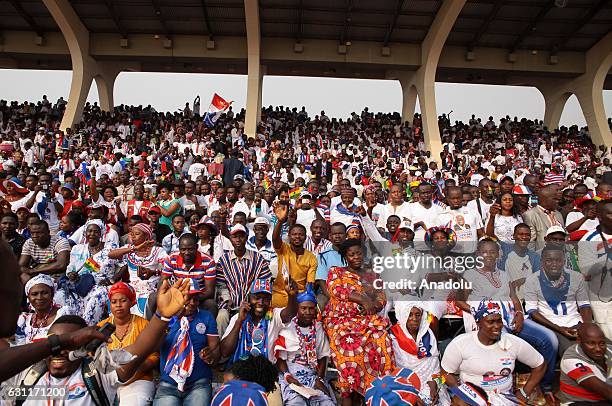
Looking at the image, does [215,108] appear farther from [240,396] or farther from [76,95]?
Answer: [240,396]

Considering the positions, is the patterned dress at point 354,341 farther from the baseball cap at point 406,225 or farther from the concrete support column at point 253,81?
the concrete support column at point 253,81

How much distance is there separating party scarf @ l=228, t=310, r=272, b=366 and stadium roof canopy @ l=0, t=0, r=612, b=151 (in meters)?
14.5

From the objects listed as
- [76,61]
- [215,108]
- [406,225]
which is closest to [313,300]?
[406,225]

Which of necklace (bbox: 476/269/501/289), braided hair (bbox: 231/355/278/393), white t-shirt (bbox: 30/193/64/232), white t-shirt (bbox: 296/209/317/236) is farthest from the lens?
white t-shirt (bbox: 30/193/64/232)

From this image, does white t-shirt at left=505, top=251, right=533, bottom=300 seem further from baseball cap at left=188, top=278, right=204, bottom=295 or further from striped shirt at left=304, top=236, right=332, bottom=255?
baseball cap at left=188, top=278, right=204, bottom=295

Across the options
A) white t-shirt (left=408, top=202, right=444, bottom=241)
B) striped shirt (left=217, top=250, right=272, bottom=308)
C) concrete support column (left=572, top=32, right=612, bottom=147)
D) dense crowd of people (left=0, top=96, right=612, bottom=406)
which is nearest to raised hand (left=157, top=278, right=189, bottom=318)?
dense crowd of people (left=0, top=96, right=612, bottom=406)

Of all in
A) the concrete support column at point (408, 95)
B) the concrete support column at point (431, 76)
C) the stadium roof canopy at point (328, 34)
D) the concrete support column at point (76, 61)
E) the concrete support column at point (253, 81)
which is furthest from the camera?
the concrete support column at point (408, 95)

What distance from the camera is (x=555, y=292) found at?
3830 mm

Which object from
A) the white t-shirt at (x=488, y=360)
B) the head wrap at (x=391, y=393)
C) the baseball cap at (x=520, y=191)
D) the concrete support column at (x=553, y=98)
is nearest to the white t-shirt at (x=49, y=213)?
the head wrap at (x=391, y=393)

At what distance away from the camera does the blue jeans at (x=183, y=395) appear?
9.94ft

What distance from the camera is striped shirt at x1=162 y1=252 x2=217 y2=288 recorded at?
3834mm

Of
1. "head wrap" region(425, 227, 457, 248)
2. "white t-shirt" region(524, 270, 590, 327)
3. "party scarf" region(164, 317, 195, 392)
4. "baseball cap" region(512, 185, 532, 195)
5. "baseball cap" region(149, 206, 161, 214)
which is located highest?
"baseball cap" region(512, 185, 532, 195)

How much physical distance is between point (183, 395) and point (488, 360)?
7.32 feet

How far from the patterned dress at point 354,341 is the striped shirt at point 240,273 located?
2.58ft
